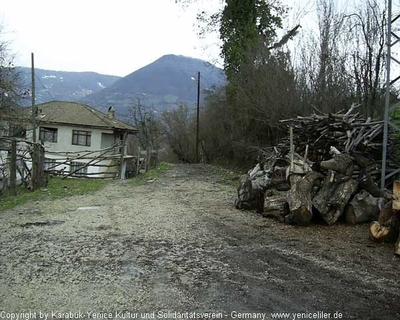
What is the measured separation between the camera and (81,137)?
118ft

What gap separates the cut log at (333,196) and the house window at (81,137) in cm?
3174

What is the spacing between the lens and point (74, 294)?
3.65 m

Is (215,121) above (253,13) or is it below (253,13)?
below

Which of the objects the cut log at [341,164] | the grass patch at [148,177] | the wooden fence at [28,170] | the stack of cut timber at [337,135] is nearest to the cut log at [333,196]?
the cut log at [341,164]

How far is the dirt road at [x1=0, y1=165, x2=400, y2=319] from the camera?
11.1 ft

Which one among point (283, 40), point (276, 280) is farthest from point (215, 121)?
point (276, 280)

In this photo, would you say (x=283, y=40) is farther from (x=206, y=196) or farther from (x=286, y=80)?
(x=206, y=196)

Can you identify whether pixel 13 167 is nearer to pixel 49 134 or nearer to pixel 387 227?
pixel 387 227

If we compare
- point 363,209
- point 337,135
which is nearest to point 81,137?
point 337,135

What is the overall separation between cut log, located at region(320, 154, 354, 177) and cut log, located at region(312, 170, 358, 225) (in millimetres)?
111

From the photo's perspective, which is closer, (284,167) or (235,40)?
(284,167)

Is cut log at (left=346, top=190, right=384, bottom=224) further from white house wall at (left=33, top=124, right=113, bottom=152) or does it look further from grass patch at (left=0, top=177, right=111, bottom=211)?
white house wall at (left=33, top=124, right=113, bottom=152)

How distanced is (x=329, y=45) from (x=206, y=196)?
23.3 feet

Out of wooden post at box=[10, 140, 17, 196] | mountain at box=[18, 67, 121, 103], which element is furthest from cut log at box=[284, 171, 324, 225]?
mountain at box=[18, 67, 121, 103]
